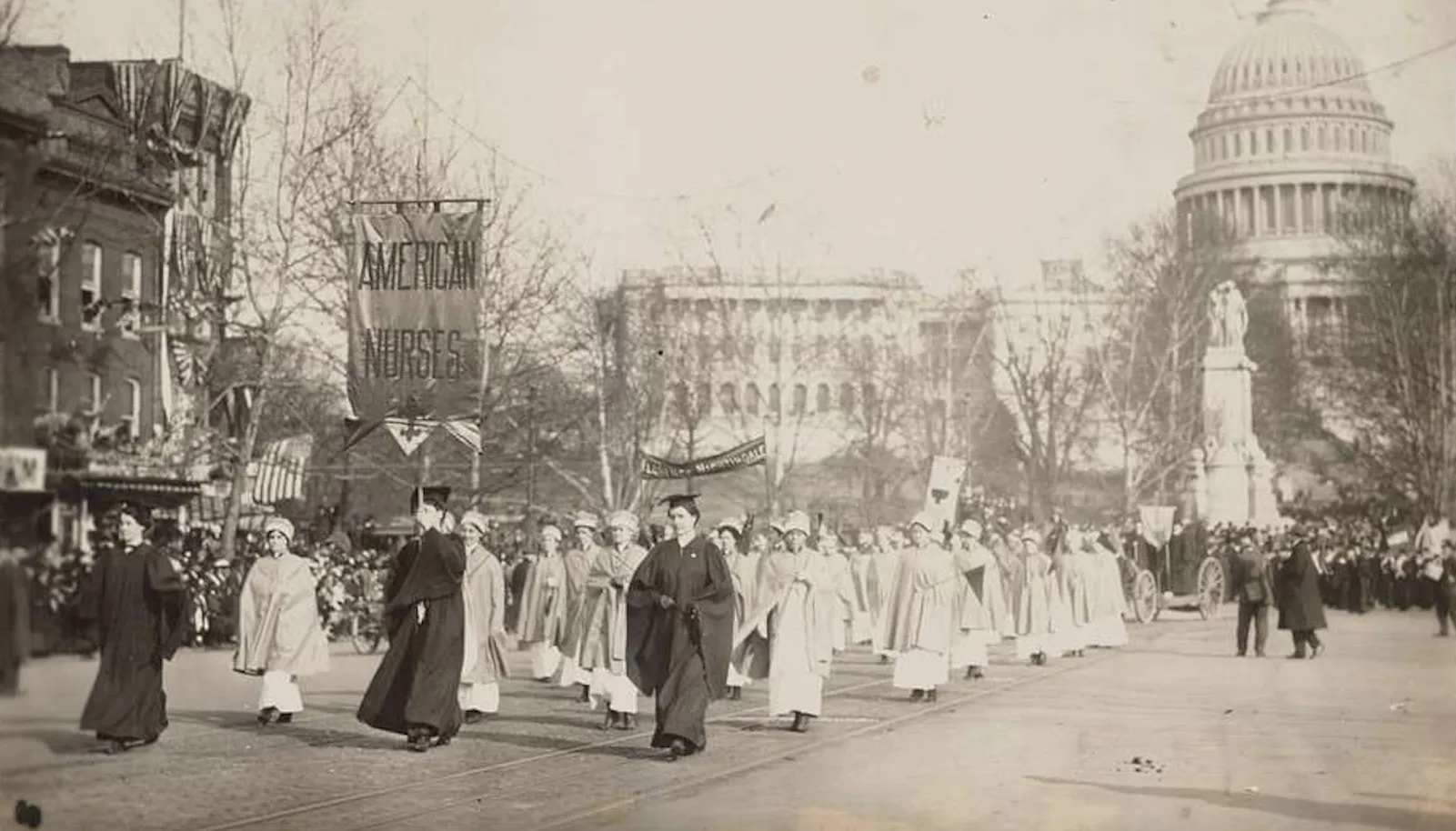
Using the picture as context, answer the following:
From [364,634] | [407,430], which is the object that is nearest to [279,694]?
[407,430]

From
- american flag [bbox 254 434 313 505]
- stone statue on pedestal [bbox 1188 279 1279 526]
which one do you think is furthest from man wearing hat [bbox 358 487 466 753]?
stone statue on pedestal [bbox 1188 279 1279 526]

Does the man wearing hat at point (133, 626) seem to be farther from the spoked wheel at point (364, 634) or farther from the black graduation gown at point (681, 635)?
the spoked wheel at point (364, 634)

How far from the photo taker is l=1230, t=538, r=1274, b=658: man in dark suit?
85.4 feet

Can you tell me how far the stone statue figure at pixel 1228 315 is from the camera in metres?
38.0

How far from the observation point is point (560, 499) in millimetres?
34969

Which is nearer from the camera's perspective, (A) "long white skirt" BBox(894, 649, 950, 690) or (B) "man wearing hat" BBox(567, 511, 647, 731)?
(B) "man wearing hat" BBox(567, 511, 647, 731)

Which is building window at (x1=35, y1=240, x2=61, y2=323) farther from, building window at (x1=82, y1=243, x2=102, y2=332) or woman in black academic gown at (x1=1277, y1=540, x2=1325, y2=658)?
woman in black academic gown at (x1=1277, y1=540, x2=1325, y2=658)

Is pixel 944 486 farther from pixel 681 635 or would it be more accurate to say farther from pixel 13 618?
pixel 13 618

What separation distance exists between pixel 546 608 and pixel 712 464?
245 centimetres

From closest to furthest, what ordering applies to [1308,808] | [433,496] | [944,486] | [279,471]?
[1308,808] → [433,496] → [944,486] → [279,471]

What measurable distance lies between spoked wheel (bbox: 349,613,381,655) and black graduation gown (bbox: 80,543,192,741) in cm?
1162

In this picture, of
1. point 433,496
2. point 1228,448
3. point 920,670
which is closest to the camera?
point 433,496

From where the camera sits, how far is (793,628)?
55.0ft

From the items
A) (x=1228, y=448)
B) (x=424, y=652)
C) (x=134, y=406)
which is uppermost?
(x=1228, y=448)
